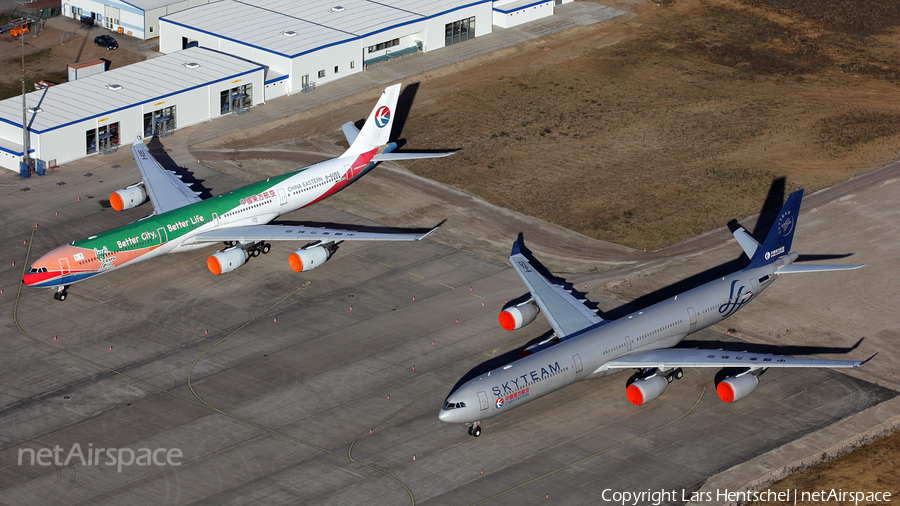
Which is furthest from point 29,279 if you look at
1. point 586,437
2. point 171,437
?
point 586,437

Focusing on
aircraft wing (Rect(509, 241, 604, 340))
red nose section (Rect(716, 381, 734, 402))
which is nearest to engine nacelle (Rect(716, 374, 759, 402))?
red nose section (Rect(716, 381, 734, 402))

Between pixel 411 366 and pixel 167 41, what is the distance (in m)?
70.3

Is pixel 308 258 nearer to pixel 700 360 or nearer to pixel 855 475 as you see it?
pixel 700 360

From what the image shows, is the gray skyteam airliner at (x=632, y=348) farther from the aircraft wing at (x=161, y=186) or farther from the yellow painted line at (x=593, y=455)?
the aircraft wing at (x=161, y=186)

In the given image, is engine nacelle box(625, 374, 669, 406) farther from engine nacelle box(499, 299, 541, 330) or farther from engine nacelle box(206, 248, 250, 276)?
engine nacelle box(206, 248, 250, 276)

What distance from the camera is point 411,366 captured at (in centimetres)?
7350

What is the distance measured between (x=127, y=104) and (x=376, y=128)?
27989mm

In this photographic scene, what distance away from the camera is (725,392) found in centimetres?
6906

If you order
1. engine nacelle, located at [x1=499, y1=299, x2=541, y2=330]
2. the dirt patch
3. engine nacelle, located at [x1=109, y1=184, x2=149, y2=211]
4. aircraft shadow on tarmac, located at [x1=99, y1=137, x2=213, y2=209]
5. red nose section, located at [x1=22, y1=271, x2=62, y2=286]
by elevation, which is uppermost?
engine nacelle, located at [x1=499, y1=299, x2=541, y2=330]

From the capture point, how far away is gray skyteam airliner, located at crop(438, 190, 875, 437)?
65.9 meters

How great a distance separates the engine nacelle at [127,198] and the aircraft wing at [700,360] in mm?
46706

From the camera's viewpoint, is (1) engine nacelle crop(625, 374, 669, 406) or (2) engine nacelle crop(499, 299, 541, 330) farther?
(2) engine nacelle crop(499, 299, 541, 330)

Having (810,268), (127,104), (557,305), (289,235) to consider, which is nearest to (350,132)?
(289,235)

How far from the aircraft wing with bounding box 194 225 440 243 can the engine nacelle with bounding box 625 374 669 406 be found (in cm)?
2306
